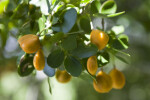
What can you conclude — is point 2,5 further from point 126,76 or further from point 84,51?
point 126,76

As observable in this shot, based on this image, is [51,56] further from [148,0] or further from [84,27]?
[148,0]

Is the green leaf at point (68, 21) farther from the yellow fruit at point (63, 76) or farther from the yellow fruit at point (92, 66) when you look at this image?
the yellow fruit at point (63, 76)

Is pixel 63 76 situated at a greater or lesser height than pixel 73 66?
lesser

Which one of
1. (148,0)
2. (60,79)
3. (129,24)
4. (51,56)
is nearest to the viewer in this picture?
(51,56)

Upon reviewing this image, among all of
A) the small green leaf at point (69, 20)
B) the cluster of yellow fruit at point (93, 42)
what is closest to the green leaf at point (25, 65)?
the cluster of yellow fruit at point (93, 42)

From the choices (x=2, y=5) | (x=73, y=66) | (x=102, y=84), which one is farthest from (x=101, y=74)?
(x=2, y=5)

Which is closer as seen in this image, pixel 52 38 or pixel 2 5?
pixel 52 38

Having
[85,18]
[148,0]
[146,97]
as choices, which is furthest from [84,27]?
[146,97]

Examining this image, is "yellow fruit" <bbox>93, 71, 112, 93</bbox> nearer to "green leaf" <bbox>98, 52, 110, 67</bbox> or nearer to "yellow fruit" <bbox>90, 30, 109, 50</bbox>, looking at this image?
"green leaf" <bbox>98, 52, 110, 67</bbox>
